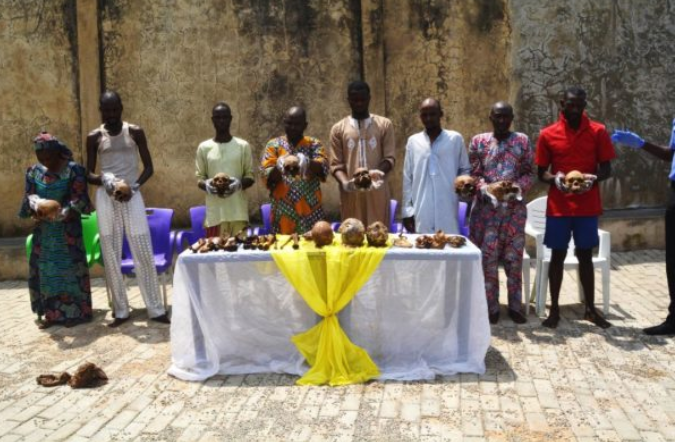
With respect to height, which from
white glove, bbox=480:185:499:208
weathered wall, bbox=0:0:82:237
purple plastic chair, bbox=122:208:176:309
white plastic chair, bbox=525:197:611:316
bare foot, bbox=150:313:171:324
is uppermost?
weathered wall, bbox=0:0:82:237

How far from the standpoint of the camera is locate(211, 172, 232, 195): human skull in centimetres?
519

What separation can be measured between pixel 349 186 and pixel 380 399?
1.79 meters

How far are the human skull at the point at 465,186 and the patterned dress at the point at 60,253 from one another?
340 centimetres

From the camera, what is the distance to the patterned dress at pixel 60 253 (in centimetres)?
564

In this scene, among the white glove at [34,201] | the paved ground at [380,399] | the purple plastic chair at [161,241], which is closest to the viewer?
the paved ground at [380,399]

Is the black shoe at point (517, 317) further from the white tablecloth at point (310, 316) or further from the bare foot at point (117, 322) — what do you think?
the bare foot at point (117, 322)

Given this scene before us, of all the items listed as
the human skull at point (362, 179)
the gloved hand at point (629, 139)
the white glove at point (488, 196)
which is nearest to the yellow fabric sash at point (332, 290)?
the human skull at point (362, 179)

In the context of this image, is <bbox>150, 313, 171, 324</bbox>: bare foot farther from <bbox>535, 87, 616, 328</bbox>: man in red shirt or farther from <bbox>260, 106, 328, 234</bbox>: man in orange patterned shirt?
<bbox>535, 87, 616, 328</bbox>: man in red shirt

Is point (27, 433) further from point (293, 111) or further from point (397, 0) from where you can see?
point (397, 0)

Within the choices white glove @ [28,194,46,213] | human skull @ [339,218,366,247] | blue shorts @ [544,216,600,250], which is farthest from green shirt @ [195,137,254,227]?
blue shorts @ [544,216,600,250]

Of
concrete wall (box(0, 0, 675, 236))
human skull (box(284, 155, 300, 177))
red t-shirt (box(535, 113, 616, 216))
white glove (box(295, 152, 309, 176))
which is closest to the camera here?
human skull (box(284, 155, 300, 177))

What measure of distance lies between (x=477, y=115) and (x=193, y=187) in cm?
380

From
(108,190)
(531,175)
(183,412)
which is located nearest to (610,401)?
(531,175)

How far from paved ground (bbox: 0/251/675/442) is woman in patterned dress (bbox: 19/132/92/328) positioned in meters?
0.57
